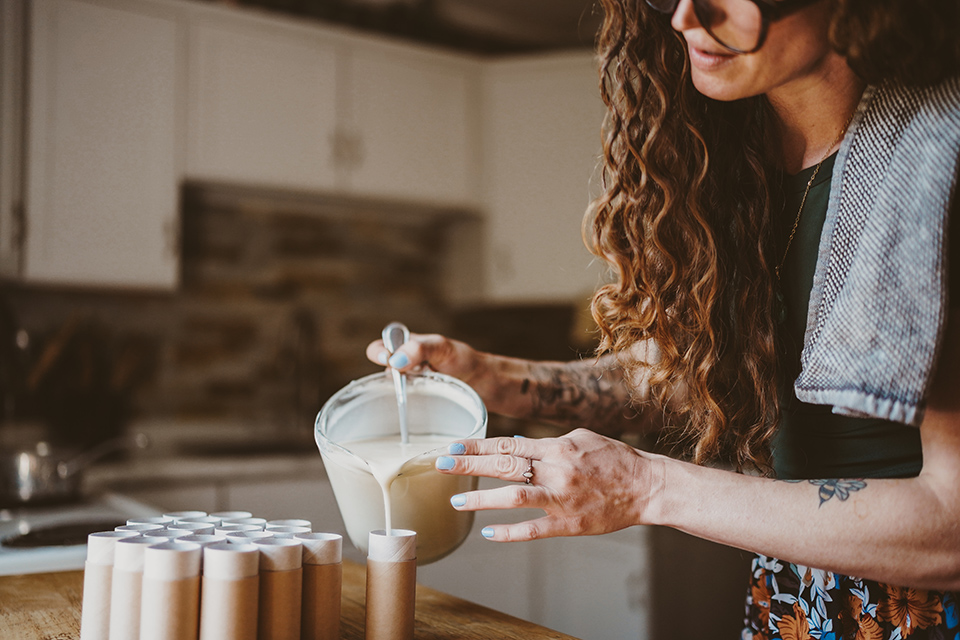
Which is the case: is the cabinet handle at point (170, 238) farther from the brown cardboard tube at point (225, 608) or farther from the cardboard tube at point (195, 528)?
the brown cardboard tube at point (225, 608)

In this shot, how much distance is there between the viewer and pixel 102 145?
2406 mm

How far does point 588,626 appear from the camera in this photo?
7.77 ft

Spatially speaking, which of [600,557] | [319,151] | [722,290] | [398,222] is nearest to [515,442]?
[722,290]

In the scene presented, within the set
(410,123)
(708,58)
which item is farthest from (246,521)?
(410,123)

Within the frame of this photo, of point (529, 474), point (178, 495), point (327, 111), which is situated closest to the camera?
point (529, 474)

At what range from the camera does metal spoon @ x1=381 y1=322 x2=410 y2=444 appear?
Answer: 3.47 ft

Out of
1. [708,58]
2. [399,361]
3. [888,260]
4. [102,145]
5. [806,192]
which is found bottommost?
[399,361]

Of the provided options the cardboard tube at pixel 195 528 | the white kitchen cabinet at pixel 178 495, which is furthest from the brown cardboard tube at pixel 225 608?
the white kitchen cabinet at pixel 178 495

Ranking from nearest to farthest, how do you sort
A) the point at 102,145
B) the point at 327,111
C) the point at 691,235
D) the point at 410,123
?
the point at 691,235
the point at 102,145
the point at 327,111
the point at 410,123

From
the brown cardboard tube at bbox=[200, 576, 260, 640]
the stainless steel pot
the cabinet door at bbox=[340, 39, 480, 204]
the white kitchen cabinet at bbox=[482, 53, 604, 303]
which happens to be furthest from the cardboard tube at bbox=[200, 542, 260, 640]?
the white kitchen cabinet at bbox=[482, 53, 604, 303]

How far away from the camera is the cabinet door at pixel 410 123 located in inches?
112

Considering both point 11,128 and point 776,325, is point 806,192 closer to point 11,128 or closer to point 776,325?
point 776,325

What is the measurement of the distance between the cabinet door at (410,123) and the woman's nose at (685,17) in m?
2.06

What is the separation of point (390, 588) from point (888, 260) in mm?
592
